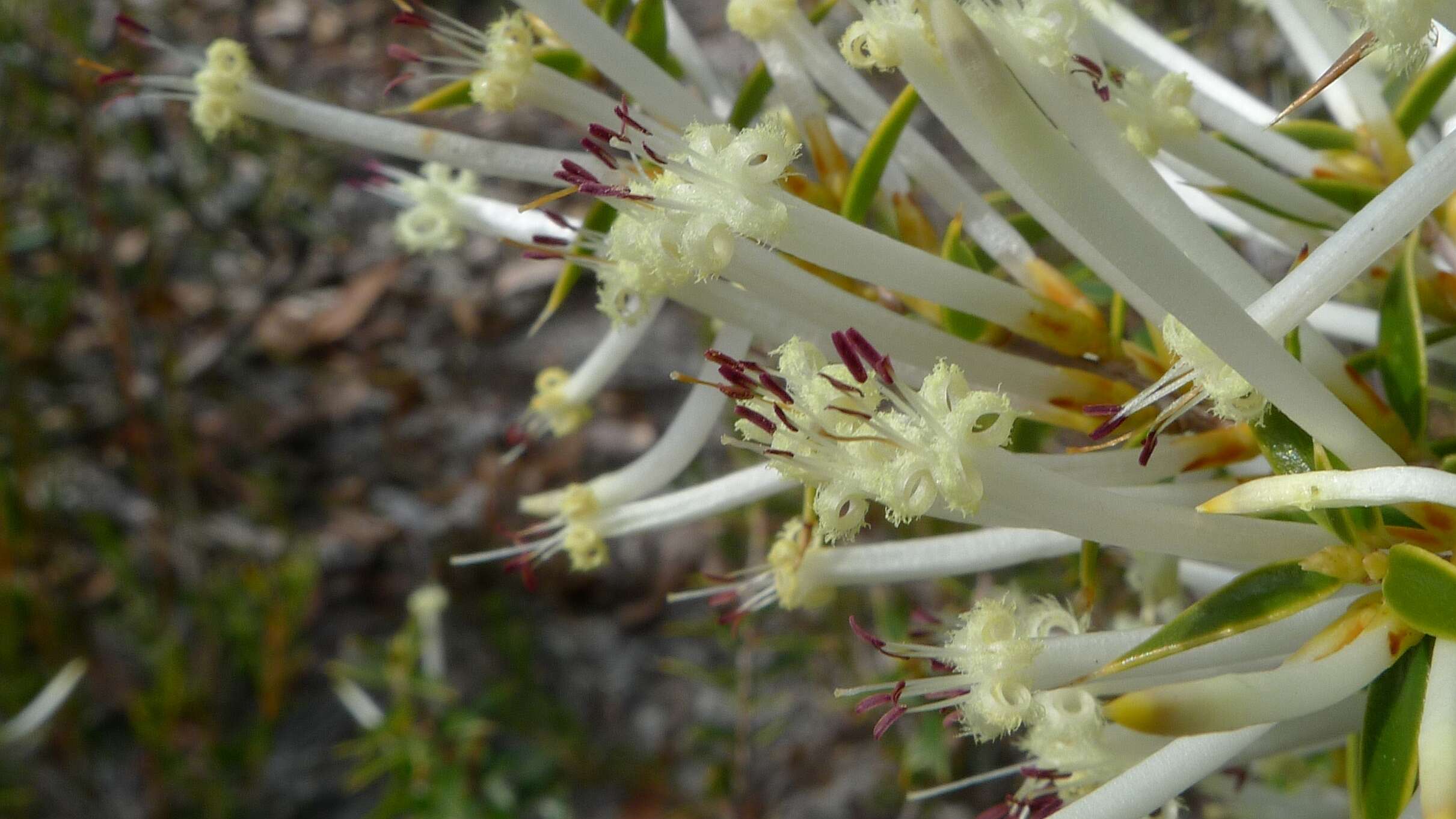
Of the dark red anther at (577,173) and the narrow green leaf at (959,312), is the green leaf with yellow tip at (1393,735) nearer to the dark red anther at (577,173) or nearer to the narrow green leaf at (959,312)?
the narrow green leaf at (959,312)

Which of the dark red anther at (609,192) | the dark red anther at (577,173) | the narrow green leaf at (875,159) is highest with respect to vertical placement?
the narrow green leaf at (875,159)

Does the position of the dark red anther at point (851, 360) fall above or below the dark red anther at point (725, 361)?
above

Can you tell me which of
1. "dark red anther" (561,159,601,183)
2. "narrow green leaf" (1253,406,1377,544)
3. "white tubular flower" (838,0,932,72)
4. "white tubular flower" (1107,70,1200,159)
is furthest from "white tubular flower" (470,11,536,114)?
"narrow green leaf" (1253,406,1377,544)

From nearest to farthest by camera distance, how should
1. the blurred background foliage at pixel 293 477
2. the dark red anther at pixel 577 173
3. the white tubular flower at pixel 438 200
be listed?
the dark red anther at pixel 577 173 → the white tubular flower at pixel 438 200 → the blurred background foliage at pixel 293 477

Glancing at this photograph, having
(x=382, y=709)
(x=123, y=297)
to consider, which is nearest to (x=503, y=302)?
(x=123, y=297)

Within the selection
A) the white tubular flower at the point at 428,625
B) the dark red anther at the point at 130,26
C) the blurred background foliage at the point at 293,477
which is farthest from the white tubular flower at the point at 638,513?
the blurred background foliage at the point at 293,477

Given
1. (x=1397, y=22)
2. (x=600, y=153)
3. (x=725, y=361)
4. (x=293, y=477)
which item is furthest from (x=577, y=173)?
(x=293, y=477)

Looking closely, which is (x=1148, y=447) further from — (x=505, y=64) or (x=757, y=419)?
(x=505, y=64)
